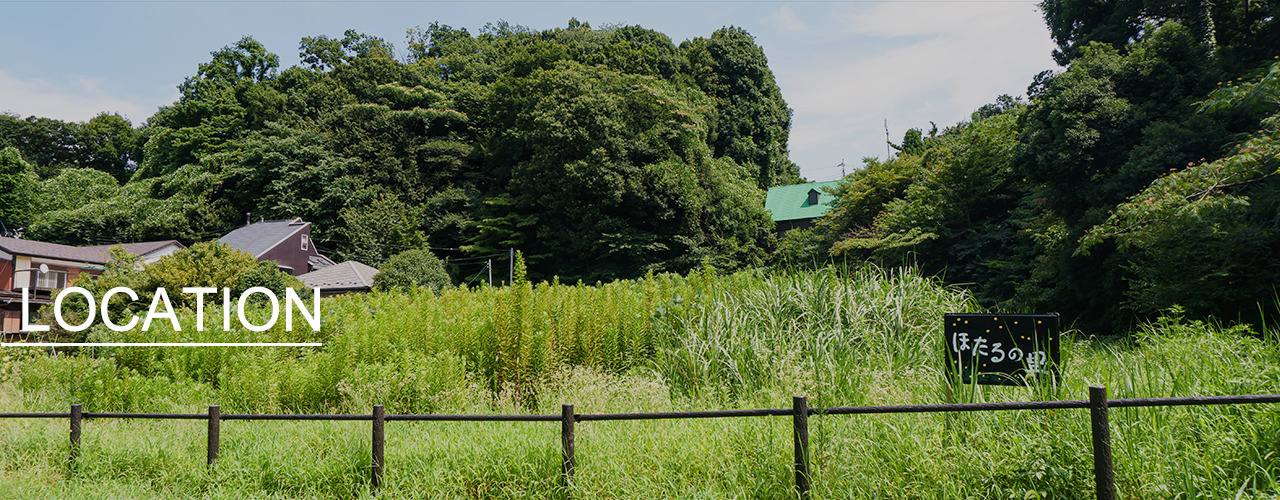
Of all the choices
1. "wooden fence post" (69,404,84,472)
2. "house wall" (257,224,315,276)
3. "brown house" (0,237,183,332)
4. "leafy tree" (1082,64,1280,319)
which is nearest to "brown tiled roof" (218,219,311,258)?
"house wall" (257,224,315,276)

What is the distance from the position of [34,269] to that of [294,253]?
815cm

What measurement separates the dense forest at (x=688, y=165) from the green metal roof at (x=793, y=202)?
166 cm

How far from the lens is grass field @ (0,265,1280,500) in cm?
351

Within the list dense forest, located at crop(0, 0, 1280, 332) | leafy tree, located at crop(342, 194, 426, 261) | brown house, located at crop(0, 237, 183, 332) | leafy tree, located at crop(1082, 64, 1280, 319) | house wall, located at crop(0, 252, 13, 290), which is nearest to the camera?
leafy tree, located at crop(1082, 64, 1280, 319)

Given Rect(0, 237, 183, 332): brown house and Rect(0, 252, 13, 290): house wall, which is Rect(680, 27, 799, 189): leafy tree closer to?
Rect(0, 237, 183, 332): brown house

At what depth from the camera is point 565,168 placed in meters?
26.9

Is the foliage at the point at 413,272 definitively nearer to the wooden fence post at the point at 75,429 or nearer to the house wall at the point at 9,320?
the house wall at the point at 9,320

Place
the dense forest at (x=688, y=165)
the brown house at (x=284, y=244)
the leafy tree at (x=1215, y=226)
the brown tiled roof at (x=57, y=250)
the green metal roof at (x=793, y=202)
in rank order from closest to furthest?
the leafy tree at (x=1215, y=226) → the dense forest at (x=688, y=165) → the brown tiled roof at (x=57, y=250) → the brown house at (x=284, y=244) → the green metal roof at (x=793, y=202)

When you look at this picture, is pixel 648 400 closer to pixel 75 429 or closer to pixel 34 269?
pixel 75 429

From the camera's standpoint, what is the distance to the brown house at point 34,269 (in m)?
23.7

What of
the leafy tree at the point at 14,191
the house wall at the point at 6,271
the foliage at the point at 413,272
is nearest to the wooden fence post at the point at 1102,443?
the foliage at the point at 413,272

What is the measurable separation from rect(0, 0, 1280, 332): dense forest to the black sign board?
12.4 feet

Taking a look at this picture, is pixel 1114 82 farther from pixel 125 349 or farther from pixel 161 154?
pixel 161 154

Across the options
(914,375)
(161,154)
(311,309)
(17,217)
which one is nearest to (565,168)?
(311,309)
